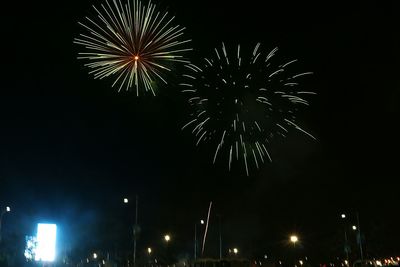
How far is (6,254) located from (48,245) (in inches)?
139

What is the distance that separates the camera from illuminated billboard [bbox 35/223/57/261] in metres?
44.3

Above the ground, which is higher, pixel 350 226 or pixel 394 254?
pixel 350 226

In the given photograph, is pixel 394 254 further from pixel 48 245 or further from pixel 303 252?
pixel 48 245

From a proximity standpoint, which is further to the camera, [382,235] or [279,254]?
[279,254]

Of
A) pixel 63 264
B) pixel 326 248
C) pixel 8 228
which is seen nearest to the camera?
pixel 8 228

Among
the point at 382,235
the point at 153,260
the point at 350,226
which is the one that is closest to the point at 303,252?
the point at 350,226

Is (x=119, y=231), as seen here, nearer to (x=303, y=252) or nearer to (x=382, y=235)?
(x=303, y=252)

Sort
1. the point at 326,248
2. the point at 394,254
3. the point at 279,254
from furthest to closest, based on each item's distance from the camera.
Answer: the point at 279,254, the point at 326,248, the point at 394,254

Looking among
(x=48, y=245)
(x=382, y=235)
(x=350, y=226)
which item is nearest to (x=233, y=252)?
(x=350, y=226)

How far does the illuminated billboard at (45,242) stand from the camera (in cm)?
4434

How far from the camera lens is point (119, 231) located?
70.0 m

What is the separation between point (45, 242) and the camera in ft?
→ 146

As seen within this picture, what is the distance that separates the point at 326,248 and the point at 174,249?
22195mm

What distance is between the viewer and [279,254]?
77312 millimetres
